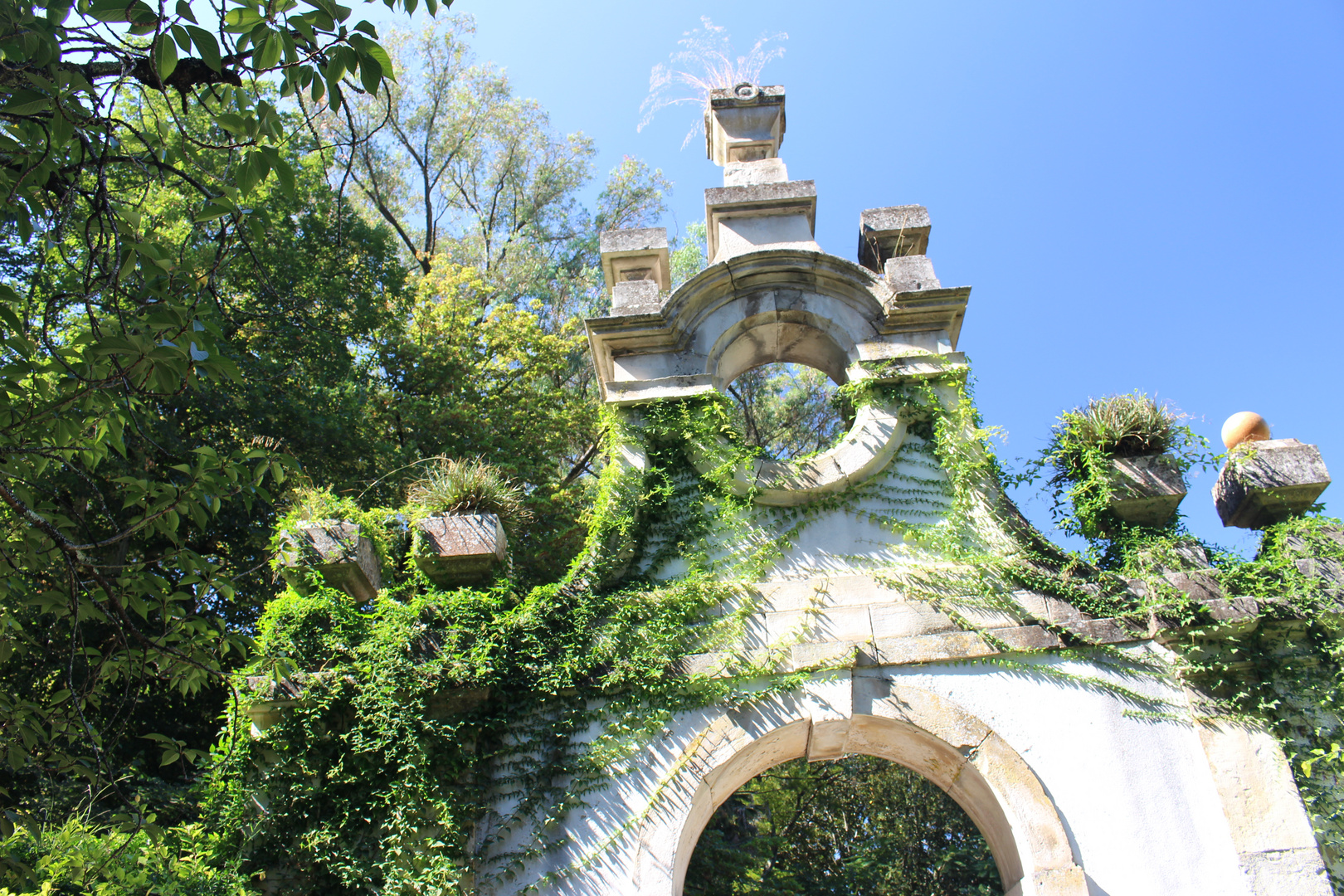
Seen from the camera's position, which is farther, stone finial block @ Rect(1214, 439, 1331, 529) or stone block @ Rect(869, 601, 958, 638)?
stone finial block @ Rect(1214, 439, 1331, 529)

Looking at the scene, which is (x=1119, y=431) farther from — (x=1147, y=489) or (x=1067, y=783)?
(x=1067, y=783)

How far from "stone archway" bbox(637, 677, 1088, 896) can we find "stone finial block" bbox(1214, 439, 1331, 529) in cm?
221

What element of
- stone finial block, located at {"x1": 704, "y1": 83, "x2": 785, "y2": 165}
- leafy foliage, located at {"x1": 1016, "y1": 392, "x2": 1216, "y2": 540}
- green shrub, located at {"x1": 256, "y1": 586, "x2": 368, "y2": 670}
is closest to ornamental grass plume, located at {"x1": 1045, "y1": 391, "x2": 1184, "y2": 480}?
leafy foliage, located at {"x1": 1016, "y1": 392, "x2": 1216, "y2": 540}

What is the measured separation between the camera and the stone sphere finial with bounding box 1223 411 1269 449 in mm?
5715

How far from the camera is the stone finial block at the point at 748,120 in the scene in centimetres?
745

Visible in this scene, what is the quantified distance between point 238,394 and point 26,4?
26.6 feet

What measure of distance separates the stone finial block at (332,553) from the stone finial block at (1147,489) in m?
4.44

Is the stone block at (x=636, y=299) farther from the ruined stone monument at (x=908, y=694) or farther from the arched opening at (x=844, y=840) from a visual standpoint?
the arched opening at (x=844, y=840)

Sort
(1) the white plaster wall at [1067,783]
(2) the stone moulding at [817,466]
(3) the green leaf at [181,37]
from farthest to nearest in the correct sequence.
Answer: (2) the stone moulding at [817,466], (1) the white plaster wall at [1067,783], (3) the green leaf at [181,37]

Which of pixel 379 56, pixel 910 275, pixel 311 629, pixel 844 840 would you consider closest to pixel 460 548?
pixel 311 629

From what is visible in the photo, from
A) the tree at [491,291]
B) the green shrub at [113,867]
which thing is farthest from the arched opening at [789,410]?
the green shrub at [113,867]

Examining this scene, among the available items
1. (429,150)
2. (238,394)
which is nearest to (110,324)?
(238,394)

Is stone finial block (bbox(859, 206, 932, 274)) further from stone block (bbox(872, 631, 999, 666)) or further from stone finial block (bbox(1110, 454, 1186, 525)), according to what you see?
stone block (bbox(872, 631, 999, 666))

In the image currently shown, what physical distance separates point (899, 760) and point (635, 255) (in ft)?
12.7
